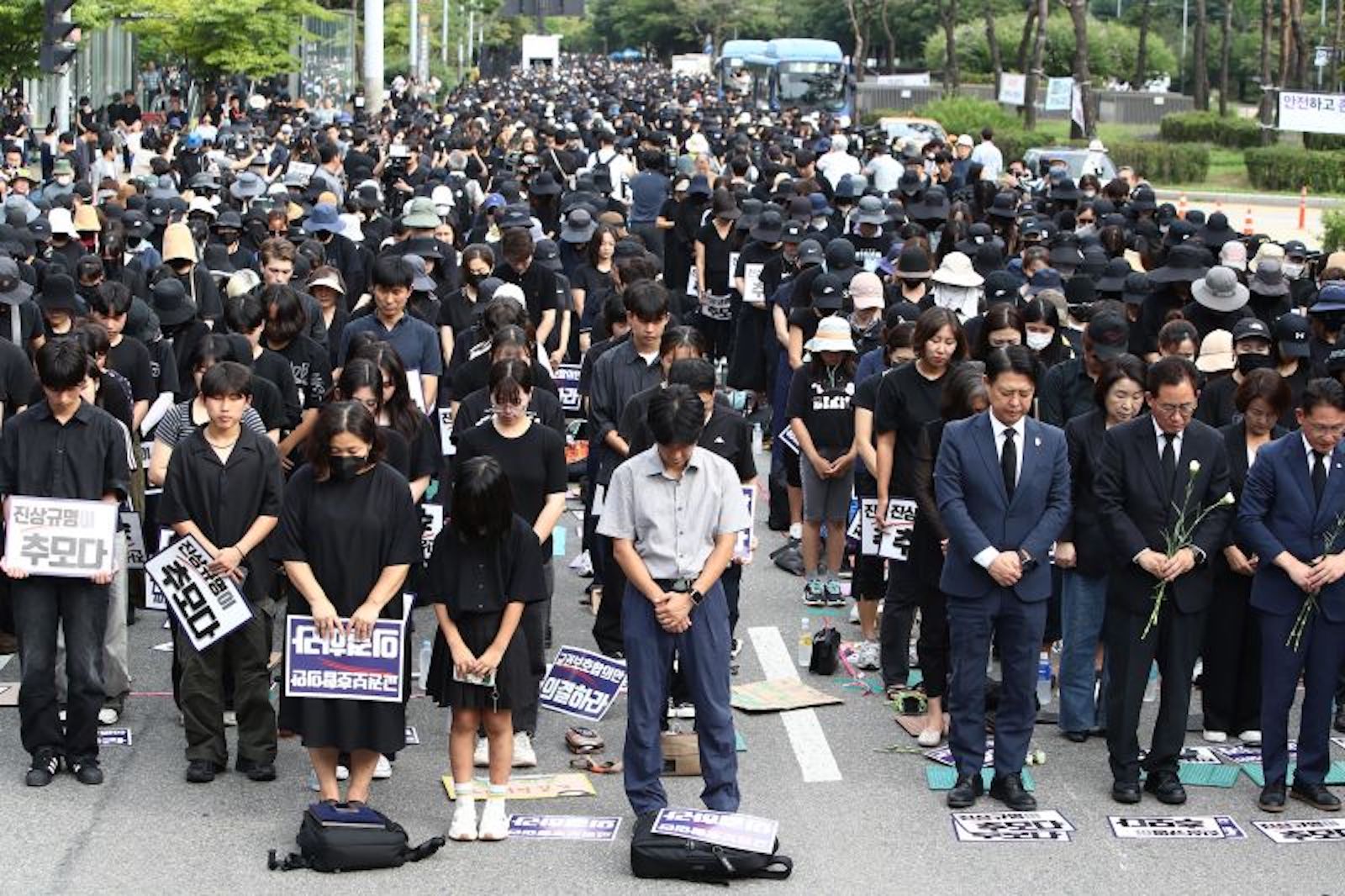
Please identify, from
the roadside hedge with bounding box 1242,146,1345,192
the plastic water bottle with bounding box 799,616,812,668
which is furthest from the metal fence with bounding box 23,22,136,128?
the plastic water bottle with bounding box 799,616,812,668

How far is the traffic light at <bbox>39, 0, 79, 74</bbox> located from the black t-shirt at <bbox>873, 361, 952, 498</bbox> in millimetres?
11206

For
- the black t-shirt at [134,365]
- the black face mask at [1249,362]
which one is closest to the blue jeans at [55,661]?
the black t-shirt at [134,365]

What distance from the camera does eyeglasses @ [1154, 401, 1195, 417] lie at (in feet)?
32.2

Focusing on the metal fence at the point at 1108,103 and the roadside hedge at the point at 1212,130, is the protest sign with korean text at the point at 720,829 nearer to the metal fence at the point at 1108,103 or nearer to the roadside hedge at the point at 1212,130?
the roadside hedge at the point at 1212,130

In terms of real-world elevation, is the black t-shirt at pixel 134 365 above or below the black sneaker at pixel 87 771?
above

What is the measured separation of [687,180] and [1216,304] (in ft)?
30.1

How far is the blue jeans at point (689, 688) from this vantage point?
917 cm

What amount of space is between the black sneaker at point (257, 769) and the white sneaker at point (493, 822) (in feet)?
4.23

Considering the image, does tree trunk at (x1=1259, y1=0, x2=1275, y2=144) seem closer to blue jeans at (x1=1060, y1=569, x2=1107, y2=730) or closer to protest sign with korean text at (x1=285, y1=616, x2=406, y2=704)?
blue jeans at (x1=1060, y1=569, x2=1107, y2=730)

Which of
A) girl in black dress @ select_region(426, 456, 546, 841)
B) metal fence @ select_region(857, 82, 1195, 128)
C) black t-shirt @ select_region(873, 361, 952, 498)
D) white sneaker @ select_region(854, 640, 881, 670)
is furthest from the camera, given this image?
metal fence @ select_region(857, 82, 1195, 128)

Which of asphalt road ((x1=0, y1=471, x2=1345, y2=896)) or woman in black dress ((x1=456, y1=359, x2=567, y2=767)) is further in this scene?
woman in black dress ((x1=456, y1=359, x2=567, y2=767))

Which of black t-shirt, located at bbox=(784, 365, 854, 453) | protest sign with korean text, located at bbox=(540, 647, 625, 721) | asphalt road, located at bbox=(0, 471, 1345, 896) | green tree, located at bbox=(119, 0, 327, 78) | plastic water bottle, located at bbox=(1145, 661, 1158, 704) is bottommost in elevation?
asphalt road, located at bbox=(0, 471, 1345, 896)

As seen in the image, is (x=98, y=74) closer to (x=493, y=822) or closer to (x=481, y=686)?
(x=481, y=686)

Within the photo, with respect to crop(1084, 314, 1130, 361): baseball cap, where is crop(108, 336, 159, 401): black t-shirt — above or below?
below
